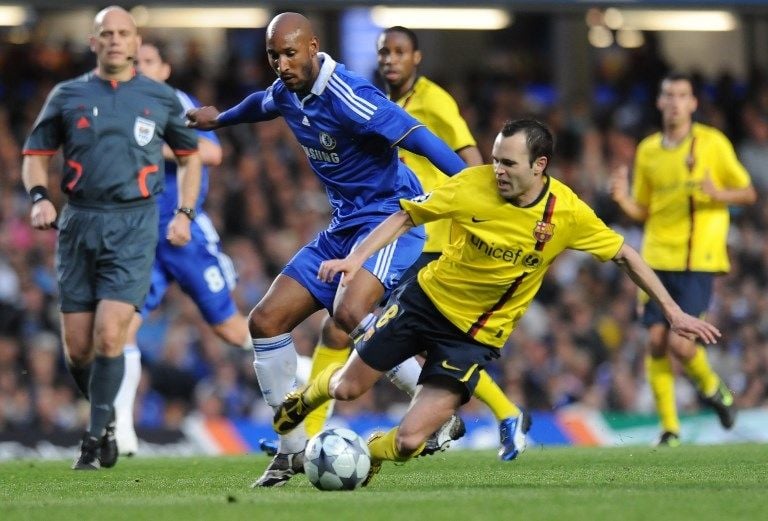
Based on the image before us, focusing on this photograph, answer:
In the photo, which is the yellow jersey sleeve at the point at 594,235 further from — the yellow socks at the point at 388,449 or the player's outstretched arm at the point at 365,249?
the yellow socks at the point at 388,449

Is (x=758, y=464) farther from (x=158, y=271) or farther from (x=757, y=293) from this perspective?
(x=757, y=293)

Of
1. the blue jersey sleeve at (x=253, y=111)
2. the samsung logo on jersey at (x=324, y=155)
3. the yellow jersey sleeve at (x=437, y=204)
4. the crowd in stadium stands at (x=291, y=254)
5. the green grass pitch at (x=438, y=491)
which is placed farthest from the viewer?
the crowd in stadium stands at (x=291, y=254)

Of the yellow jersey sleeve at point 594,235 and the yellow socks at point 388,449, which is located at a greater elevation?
the yellow jersey sleeve at point 594,235

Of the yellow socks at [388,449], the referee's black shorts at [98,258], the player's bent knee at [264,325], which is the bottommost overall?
the yellow socks at [388,449]

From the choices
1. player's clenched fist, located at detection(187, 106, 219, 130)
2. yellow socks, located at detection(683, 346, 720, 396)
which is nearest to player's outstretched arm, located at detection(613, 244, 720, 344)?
player's clenched fist, located at detection(187, 106, 219, 130)

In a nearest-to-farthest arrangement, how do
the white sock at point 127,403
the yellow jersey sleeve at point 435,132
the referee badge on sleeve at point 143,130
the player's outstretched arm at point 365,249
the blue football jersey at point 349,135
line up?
the player's outstretched arm at point 365,249
the blue football jersey at point 349,135
the referee badge on sleeve at point 143,130
the yellow jersey sleeve at point 435,132
the white sock at point 127,403

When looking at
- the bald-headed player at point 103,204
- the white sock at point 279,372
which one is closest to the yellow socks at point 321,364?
the bald-headed player at point 103,204

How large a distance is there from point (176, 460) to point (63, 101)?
262cm

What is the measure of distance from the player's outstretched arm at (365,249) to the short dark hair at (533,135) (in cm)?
63

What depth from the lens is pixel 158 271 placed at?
1052 cm

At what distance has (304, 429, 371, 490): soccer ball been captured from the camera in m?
6.96

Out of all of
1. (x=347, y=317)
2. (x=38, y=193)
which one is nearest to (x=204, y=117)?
(x=38, y=193)

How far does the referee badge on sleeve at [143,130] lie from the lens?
894cm

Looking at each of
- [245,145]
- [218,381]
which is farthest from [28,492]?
[245,145]
